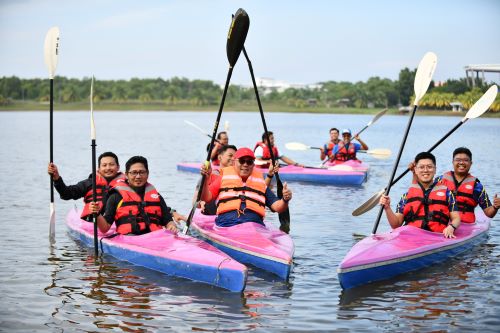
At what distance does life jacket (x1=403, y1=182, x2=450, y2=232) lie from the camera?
27.8ft

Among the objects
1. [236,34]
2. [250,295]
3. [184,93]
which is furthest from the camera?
[184,93]

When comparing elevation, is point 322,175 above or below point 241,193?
below

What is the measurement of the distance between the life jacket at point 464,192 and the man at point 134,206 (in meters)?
3.70

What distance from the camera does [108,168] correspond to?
9.19m

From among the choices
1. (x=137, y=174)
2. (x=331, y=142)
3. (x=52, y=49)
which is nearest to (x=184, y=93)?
(x=331, y=142)

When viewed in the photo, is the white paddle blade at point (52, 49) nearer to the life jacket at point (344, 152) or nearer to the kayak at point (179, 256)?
the kayak at point (179, 256)

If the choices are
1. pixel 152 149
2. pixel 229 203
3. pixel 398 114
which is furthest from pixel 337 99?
pixel 229 203

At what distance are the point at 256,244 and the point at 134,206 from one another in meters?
1.48

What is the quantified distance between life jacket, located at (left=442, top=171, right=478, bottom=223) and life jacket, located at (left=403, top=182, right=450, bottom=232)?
42.8 inches

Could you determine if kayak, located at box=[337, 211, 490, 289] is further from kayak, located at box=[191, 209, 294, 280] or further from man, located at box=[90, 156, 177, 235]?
man, located at box=[90, 156, 177, 235]

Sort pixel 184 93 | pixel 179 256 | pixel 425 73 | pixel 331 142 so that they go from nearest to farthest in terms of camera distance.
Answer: pixel 179 256 → pixel 425 73 → pixel 331 142 → pixel 184 93

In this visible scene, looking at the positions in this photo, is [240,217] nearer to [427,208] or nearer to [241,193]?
[241,193]

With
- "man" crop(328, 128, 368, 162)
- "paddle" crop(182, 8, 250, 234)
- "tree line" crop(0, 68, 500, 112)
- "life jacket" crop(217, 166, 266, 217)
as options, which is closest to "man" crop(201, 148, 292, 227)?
"life jacket" crop(217, 166, 266, 217)

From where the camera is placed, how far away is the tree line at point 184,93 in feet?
379
